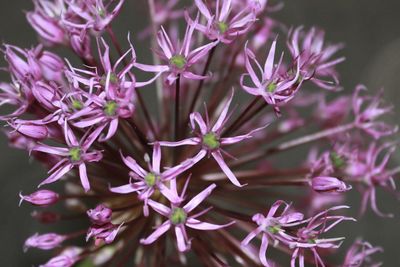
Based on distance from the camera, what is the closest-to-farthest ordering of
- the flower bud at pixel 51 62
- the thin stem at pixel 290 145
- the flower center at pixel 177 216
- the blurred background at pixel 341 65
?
the flower center at pixel 177 216 → the flower bud at pixel 51 62 → the thin stem at pixel 290 145 → the blurred background at pixel 341 65

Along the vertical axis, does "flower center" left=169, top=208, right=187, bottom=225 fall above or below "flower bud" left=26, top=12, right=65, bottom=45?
below

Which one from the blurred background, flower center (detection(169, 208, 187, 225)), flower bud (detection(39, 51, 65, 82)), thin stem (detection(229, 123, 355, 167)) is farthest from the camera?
the blurred background

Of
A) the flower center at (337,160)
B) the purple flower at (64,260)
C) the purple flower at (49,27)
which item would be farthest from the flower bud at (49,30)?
the flower center at (337,160)

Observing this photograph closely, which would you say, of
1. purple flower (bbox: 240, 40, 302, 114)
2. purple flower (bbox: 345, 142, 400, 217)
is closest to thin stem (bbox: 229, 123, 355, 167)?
purple flower (bbox: 345, 142, 400, 217)

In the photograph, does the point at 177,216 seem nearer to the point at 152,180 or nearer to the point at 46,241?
the point at 152,180

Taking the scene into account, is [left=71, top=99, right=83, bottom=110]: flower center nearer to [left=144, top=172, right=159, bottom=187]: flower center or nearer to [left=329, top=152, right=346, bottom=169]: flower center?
[left=144, top=172, right=159, bottom=187]: flower center

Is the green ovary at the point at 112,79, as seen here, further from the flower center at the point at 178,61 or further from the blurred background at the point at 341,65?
the blurred background at the point at 341,65
